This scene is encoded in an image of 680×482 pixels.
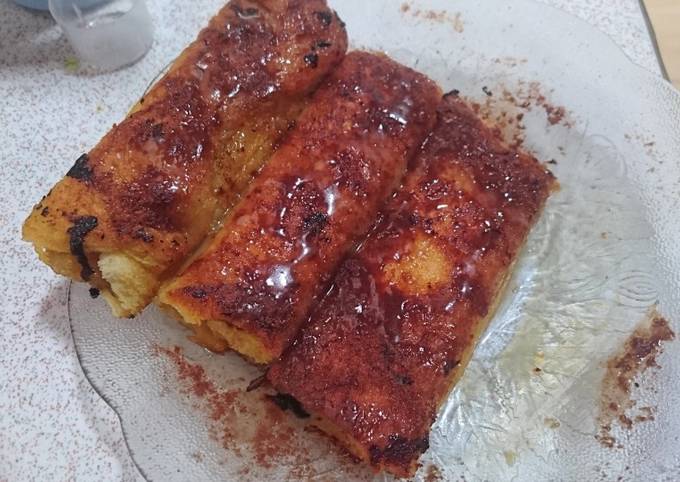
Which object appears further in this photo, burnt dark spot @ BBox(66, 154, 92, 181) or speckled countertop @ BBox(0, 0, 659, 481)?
speckled countertop @ BBox(0, 0, 659, 481)

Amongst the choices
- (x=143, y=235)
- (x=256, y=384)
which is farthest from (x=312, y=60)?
(x=256, y=384)

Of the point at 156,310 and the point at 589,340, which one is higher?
the point at 589,340

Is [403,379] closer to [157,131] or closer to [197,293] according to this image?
[197,293]

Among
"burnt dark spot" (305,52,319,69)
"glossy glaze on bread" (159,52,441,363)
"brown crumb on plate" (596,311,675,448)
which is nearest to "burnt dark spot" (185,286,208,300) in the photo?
"glossy glaze on bread" (159,52,441,363)

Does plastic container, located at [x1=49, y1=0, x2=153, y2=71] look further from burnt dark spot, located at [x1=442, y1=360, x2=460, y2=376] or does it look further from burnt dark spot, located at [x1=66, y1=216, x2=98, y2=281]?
burnt dark spot, located at [x1=442, y1=360, x2=460, y2=376]

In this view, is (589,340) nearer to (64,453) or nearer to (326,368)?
(326,368)

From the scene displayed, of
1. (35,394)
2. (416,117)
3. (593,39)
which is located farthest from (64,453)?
(593,39)
